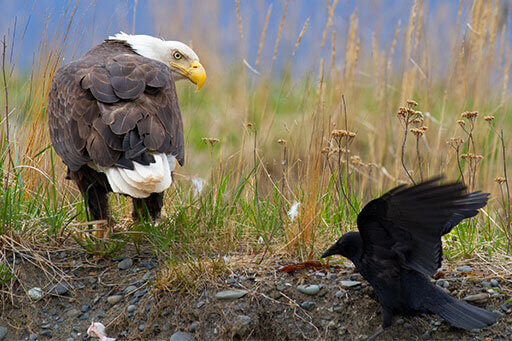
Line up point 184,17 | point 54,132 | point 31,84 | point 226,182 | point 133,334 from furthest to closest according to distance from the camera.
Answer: point 184,17 < point 31,84 < point 226,182 < point 54,132 < point 133,334

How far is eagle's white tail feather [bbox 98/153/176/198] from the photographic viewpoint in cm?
341

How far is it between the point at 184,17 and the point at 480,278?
5523 mm

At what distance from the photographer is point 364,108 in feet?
26.6

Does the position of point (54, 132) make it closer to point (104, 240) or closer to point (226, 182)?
point (104, 240)

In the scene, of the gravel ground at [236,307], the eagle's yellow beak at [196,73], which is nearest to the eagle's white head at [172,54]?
the eagle's yellow beak at [196,73]

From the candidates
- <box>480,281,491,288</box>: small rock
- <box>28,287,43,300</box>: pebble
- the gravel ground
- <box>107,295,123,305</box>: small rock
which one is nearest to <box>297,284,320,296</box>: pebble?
the gravel ground

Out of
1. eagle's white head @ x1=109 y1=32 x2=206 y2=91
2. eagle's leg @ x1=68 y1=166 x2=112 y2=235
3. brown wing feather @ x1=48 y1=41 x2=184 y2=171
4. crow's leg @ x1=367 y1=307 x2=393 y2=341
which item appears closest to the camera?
crow's leg @ x1=367 y1=307 x2=393 y2=341

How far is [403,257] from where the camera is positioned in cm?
288

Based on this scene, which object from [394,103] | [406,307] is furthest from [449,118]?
[406,307]

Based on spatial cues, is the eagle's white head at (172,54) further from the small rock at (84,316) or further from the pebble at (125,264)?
the small rock at (84,316)

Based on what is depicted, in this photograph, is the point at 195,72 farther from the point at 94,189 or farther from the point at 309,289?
the point at 309,289

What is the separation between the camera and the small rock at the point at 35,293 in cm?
347

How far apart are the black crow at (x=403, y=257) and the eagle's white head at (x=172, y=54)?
210 centimetres

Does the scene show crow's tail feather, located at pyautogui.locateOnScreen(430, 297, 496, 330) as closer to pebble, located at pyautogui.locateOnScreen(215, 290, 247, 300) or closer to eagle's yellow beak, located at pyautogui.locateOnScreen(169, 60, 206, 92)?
pebble, located at pyautogui.locateOnScreen(215, 290, 247, 300)
